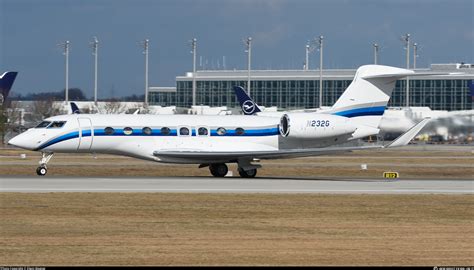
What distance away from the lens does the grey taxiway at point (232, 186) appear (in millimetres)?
33625

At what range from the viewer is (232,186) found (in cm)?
3622

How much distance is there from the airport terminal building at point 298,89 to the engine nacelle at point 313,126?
303ft

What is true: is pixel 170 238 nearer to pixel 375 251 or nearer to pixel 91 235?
pixel 91 235

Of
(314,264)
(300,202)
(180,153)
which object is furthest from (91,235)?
(180,153)

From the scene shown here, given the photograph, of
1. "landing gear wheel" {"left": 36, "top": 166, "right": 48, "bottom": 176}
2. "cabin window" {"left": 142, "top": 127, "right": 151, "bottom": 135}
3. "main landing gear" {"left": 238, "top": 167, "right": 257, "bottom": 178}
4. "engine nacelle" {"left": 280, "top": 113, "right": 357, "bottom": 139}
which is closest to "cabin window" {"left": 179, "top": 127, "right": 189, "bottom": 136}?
"cabin window" {"left": 142, "top": 127, "right": 151, "bottom": 135}

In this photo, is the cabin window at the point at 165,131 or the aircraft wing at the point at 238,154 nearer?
the aircraft wing at the point at 238,154

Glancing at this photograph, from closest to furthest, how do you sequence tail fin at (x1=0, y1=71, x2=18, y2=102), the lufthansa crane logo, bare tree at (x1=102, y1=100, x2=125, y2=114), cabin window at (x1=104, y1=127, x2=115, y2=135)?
cabin window at (x1=104, y1=127, x2=115, y2=135) < the lufthansa crane logo < tail fin at (x1=0, y1=71, x2=18, y2=102) < bare tree at (x1=102, y1=100, x2=125, y2=114)

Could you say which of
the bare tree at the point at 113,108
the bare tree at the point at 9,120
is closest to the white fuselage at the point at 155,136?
the bare tree at the point at 9,120

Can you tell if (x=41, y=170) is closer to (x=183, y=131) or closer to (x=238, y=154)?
(x=183, y=131)

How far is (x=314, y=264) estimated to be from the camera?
17875mm

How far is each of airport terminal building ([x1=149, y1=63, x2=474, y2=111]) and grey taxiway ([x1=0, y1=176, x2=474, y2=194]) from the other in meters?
96.5

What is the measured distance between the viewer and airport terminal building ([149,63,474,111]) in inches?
5507

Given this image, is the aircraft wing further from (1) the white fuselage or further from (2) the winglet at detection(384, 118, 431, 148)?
(2) the winglet at detection(384, 118, 431, 148)

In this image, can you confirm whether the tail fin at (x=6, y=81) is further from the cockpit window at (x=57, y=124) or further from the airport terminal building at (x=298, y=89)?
the airport terminal building at (x=298, y=89)
